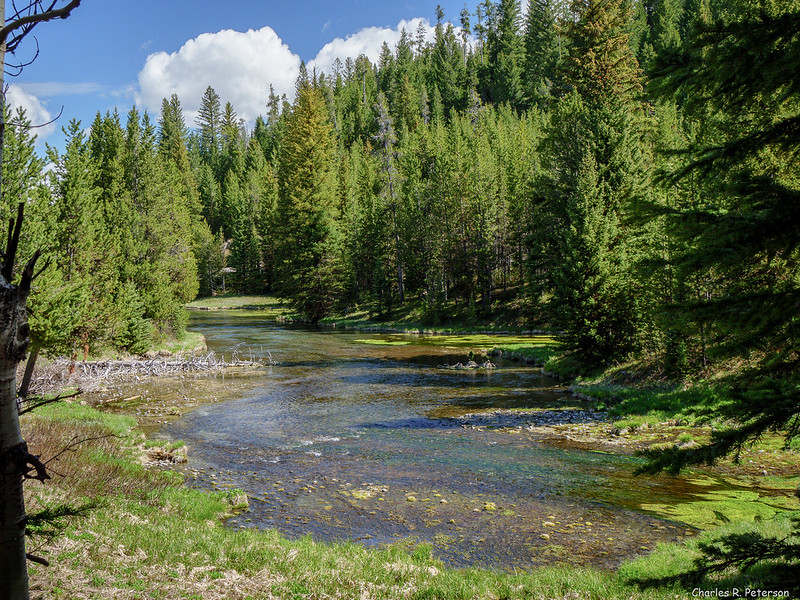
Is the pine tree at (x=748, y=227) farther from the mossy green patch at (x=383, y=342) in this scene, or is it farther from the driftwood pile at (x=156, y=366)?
the mossy green patch at (x=383, y=342)

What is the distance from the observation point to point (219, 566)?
24.8ft

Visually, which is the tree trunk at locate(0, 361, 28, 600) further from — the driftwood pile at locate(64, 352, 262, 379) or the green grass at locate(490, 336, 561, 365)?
the green grass at locate(490, 336, 561, 365)

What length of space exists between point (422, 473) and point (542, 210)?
2735cm

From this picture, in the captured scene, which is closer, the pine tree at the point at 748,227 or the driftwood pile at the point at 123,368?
the pine tree at the point at 748,227

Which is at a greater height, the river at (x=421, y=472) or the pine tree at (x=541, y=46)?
the pine tree at (x=541, y=46)

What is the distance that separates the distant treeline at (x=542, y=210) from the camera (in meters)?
4.69

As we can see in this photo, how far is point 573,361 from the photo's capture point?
89.2 feet

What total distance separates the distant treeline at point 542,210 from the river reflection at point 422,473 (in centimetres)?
487

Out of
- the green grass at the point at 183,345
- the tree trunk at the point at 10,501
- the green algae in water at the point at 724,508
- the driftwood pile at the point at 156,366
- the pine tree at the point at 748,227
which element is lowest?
the green algae in water at the point at 724,508

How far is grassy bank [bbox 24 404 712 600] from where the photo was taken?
266 inches

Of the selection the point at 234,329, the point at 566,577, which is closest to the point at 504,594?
the point at 566,577

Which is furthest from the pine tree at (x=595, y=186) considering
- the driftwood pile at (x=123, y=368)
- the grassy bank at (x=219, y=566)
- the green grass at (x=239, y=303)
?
the green grass at (x=239, y=303)

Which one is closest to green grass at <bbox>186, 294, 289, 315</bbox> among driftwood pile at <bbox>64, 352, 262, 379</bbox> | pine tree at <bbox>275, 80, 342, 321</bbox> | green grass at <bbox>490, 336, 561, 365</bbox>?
pine tree at <bbox>275, 80, 342, 321</bbox>

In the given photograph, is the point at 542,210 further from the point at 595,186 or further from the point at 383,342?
the point at 383,342
